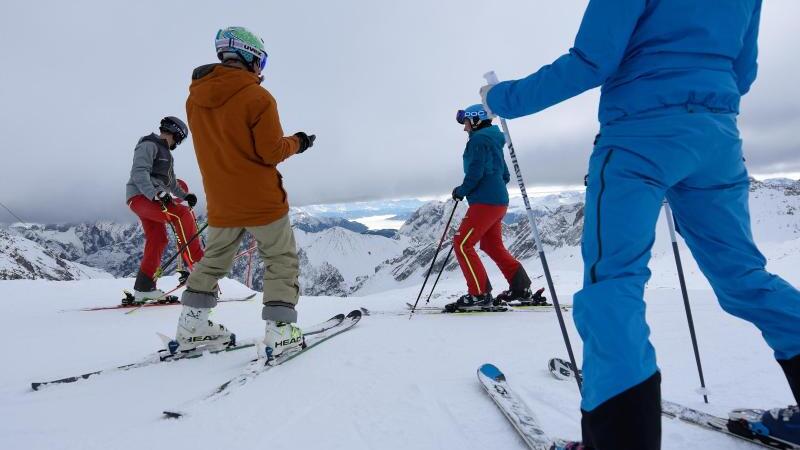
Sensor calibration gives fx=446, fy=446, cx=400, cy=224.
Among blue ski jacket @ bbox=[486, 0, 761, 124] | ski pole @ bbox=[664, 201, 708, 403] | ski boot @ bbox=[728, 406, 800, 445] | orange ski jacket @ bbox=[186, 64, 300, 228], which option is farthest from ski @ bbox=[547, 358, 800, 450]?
orange ski jacket @ bbox=[186, 64, 300, 228]

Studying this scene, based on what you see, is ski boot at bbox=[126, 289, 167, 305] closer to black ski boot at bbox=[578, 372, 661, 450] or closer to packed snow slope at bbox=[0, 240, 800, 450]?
packed snow slope at bbox=[0, 240, 800, 450]

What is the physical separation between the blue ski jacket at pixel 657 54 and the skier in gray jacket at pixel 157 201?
20.1 ft

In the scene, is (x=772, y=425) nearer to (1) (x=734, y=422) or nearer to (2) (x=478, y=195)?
(1) (x=734, y=422)

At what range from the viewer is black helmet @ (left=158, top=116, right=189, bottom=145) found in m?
6.75

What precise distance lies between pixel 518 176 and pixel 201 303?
2917 mm

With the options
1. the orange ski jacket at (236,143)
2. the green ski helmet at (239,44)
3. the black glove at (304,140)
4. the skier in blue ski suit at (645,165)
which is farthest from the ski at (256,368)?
the green ski helmet at (239,44)

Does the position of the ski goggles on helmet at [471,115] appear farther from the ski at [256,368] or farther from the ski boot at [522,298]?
the ski at [256,368]

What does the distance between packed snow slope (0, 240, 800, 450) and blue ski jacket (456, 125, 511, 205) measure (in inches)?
76.3

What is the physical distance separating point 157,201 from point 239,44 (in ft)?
12.3

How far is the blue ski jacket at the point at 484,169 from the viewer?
20.7 ft

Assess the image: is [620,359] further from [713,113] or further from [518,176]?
[518,176]

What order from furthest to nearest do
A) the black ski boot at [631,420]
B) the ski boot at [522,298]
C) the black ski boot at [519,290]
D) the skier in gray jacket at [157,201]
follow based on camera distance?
the black ski boot at [519,290], the ski boot at [522,298], the skier in gray jacket at [157,201], the black ski boot at [631,420]

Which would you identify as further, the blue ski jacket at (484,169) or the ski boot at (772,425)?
the blue ski jacket at (484,169)

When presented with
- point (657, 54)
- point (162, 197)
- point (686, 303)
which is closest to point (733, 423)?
point (686, 303)
